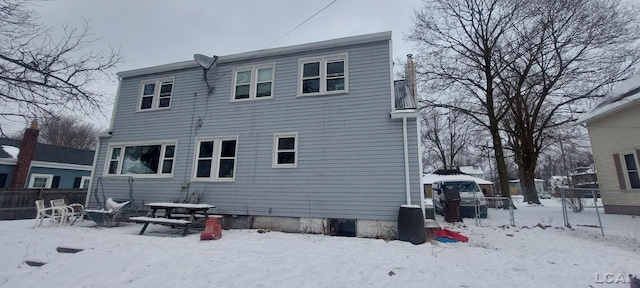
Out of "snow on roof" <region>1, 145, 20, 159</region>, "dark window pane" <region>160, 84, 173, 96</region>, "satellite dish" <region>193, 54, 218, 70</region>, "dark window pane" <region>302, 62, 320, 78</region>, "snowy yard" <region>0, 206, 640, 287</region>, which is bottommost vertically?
"snowy yard" <region>0, 206, 640, 287</region>

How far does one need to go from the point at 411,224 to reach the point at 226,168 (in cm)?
592

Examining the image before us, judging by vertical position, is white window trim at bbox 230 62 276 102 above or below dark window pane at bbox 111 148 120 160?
above

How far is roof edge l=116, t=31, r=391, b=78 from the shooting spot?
8408mm

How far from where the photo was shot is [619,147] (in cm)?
1075

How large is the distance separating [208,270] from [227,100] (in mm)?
6419

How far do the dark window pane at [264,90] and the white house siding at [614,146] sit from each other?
Result: 13003 millimetres

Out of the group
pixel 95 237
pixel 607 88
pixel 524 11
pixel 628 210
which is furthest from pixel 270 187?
pixel 607 88

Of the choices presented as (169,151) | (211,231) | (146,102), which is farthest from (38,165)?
(211,231)

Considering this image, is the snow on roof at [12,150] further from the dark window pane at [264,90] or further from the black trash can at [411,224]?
the black trash can at [411,224]

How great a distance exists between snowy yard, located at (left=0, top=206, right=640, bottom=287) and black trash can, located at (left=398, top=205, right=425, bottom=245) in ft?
Result: 0.79

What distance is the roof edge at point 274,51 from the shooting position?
841 cm

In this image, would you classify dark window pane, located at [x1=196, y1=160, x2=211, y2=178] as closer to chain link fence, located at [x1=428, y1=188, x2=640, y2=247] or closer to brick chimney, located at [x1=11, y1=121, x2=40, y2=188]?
chain link fence, located at [x1=428, y1=188, x2=640, y2=247]

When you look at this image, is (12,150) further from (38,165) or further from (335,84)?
(335,84)

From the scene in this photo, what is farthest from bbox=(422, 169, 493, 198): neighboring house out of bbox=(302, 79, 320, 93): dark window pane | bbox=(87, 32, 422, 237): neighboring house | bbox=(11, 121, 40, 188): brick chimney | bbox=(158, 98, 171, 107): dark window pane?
bbox=(11, 121, 40, 188): brick chimney
